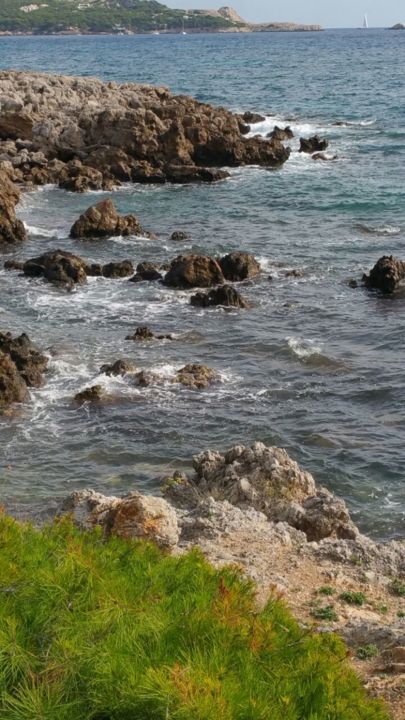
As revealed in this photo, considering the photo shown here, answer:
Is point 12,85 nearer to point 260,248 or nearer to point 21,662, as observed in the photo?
point 260,248

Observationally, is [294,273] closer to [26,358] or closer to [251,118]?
[26,358]

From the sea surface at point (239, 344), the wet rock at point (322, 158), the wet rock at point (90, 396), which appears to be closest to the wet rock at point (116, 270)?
the sea surface at point (239, 344)

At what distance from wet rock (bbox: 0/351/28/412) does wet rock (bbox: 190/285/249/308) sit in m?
8.92

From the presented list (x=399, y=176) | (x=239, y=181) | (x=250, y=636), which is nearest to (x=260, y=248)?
(x=239, y=181)

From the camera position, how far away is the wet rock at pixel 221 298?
98.5ft

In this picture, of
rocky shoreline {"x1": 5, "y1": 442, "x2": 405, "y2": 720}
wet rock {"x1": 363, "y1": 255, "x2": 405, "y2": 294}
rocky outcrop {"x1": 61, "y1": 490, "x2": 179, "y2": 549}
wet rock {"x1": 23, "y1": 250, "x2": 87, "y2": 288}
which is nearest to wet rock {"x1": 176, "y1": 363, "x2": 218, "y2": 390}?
rocky shoreline {"x1": 5, "y1": 442, "x2": 405, "y2": 720}

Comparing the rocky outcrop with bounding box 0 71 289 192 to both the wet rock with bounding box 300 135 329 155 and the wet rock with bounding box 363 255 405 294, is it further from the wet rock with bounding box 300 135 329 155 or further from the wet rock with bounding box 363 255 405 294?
the wet rock with bounding box 363 255 405 294

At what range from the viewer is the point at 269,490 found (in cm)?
1627

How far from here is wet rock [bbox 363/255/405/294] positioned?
31.2m

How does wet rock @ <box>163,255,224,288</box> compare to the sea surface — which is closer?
the sea surface

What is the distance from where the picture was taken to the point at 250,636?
788 centimetres

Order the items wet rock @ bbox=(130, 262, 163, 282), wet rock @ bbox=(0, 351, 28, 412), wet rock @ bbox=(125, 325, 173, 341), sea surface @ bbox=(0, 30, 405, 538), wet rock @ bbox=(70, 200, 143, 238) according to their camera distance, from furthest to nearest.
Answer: wet rock @ bbox=(70, 200, 143, 238)
wet rock @ bbox=(130, 262, 163, 282)
wet rock @ bbox=(125, 325, 173, 341)
wet rock @ bbox=(0, 351, 28, 412)
sea surface @ bbox=(0, 30, 405, 538)

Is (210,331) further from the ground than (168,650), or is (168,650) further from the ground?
(168,650)

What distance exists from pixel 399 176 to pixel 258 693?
4707 cm
